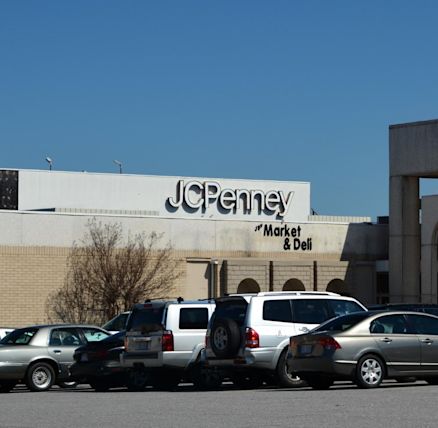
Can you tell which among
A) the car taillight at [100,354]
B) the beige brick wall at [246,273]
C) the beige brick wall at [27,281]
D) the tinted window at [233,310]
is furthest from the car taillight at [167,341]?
the beige brick wall at [246,273]

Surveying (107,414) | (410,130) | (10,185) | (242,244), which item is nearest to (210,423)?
(107,414)

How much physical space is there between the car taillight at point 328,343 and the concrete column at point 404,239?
1236 inches

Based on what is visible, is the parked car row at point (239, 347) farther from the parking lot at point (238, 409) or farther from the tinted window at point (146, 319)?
the parking lot at point (238, 409)

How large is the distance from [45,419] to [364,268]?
44.2 meters

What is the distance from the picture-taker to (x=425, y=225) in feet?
183

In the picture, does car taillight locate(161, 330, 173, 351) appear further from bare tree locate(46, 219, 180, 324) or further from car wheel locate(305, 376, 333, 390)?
bare tree locate(46, 219, 180, 324)

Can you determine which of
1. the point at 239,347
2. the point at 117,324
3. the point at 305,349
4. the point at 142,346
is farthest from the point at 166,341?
the point at 117,324

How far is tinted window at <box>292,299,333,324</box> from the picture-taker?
25203 millimetres

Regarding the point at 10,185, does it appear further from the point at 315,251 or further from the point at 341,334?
the point at 341,334

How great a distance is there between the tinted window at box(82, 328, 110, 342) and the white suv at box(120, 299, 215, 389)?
2845 mm

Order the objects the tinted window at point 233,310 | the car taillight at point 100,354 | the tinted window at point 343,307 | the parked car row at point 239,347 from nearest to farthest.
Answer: the parked car row at point 239,347 → the tinted window at point 233,310 → the tinted window at point 343,307 → the car taillight at point 100,354

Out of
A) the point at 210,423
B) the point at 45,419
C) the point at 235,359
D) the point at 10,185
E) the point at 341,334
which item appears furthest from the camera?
the point at 10,185

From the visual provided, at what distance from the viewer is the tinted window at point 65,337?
28.5m

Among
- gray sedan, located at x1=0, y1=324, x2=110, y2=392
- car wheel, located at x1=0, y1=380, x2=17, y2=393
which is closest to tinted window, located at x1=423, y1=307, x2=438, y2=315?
gray sedan, located at x1=0, y1=324, x2=110, y2=392
